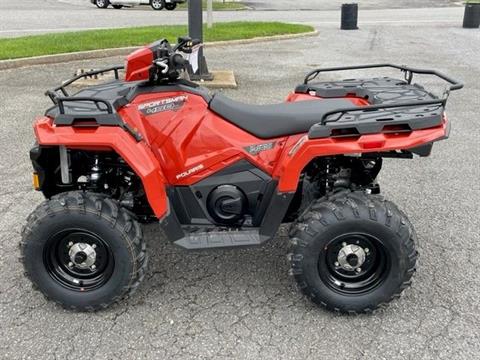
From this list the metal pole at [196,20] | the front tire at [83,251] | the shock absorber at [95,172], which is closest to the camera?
the front tire at [83,251]

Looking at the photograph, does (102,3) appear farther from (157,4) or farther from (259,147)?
(259,147)

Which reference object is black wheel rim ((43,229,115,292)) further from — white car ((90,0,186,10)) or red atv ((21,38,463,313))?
white car ((90,0,186,10))

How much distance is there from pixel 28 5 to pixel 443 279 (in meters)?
23.5

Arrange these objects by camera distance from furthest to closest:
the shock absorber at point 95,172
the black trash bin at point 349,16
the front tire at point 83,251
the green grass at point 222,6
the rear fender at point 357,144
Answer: the green grass at point 222,6, the black trash bin at point 349,16, the shock absorber at point 95,172, the front tire at point 83,251, the rear fender at point 357,144

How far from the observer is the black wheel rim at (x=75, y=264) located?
9.88 ft

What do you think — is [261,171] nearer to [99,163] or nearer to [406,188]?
[99,163]

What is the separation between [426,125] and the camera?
112 inches

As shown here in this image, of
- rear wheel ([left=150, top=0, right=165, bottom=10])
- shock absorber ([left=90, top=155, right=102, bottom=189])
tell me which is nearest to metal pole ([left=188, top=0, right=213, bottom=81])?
shock absorber ([left=90, top=155, right=102, bottom=189])

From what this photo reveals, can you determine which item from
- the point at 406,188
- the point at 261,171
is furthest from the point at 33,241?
the point at 406,188

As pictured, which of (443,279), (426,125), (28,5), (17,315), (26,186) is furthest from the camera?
(28,5)

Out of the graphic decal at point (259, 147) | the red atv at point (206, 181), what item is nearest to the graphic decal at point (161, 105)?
the red atv at point (206, 181)

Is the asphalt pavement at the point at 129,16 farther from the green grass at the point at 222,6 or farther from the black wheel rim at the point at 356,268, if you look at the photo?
the black wheel rim at the point at 356,268

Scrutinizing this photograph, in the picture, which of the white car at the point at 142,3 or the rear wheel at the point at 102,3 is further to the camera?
the rear wheel at the point at 102,3

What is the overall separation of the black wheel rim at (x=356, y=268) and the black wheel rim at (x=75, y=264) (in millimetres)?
1243
